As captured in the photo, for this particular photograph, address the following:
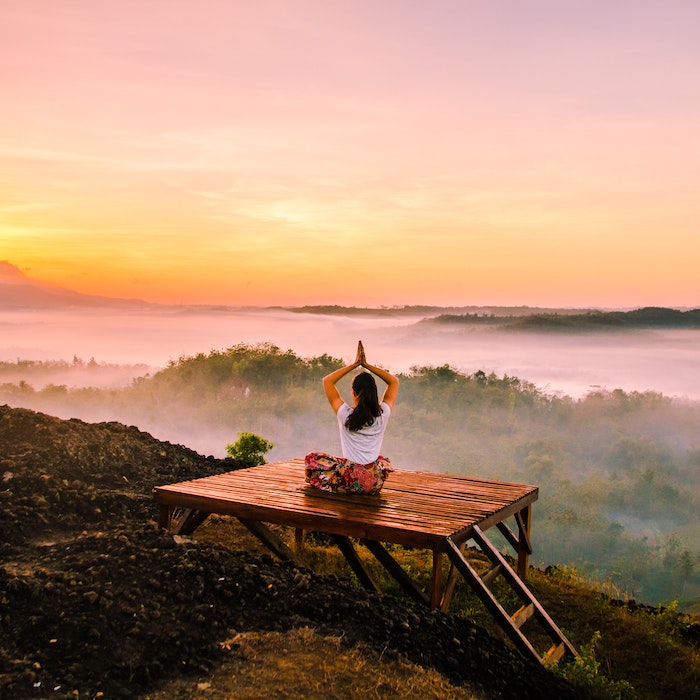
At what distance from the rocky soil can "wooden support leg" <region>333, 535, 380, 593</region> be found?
2.42 ft

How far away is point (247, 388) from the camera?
1983 cm

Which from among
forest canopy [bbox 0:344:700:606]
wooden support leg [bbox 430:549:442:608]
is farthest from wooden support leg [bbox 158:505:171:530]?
forest canopy [bbox 0:344:700:606]

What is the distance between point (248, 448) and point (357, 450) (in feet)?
17.0

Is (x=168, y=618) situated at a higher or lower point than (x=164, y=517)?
lower

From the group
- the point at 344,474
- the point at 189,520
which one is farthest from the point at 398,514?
the point at 189,520

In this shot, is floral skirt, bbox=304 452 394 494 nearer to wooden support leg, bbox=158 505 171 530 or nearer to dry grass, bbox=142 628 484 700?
wooden support leg, bbox=158 505 171 530

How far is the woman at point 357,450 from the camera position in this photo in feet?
19.6

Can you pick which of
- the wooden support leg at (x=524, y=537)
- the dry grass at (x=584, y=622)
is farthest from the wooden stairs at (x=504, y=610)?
the wooden support leg at (x=524, y=537)

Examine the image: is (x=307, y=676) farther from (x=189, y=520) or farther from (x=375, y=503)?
(x=189, y=520)

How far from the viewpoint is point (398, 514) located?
551cm

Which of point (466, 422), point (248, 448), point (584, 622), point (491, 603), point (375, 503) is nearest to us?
point (491, 603)

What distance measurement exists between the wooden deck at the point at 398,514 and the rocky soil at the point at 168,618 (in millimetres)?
339

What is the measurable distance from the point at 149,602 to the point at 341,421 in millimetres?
2007

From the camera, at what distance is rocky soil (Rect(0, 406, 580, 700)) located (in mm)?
4176
